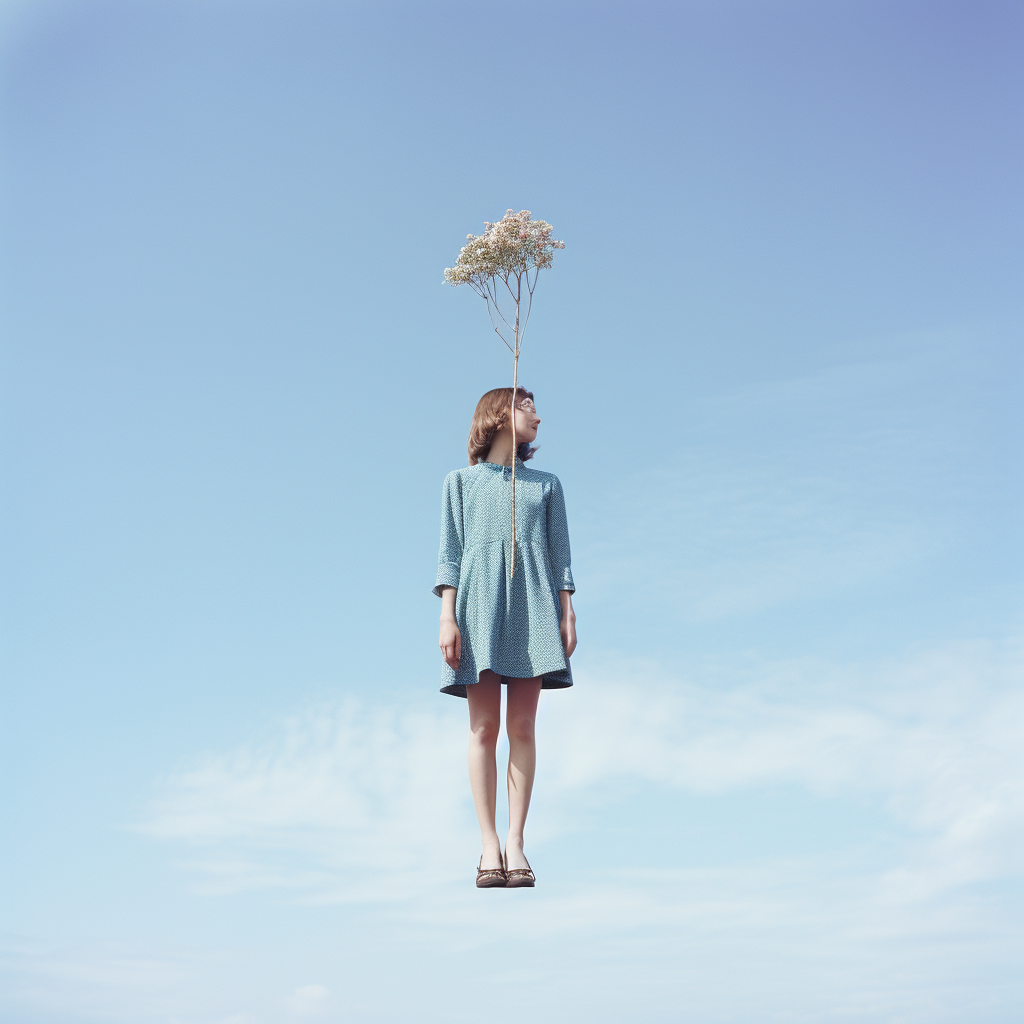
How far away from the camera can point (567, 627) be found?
6660 millimetres

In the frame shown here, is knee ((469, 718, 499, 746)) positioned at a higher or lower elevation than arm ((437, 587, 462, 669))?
lower

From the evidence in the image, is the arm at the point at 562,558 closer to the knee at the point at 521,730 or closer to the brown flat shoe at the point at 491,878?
the knee at the point at 521,730

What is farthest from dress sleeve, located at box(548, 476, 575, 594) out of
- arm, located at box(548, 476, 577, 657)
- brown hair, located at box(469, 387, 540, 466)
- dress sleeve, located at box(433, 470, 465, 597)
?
dress sleeve, located at box(433, 470, 465, 597)

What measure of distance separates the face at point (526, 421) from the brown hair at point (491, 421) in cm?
3

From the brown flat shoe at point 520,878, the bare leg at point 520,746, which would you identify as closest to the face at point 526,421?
the bare leg at point 520,746

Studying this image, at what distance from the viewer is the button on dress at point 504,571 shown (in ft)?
21.3

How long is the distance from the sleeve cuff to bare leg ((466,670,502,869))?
573mm

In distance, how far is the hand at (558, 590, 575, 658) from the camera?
21.8 ft

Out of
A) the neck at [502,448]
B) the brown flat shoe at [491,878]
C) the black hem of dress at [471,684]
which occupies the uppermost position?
the neck at [502,448]

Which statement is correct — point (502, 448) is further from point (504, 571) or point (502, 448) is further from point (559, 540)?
point (504, 571)

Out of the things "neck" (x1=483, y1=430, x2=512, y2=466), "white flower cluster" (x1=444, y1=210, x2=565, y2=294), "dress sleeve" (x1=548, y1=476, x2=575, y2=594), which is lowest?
"dress sleeve" (x1=548, y1=476, x2=575, y2=594)

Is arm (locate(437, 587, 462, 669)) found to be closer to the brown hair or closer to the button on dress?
the button on dress

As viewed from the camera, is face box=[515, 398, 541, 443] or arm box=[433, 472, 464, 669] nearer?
arm box=[433, 472, 464, 669]

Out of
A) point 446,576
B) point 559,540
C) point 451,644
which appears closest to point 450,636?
point 451,644
